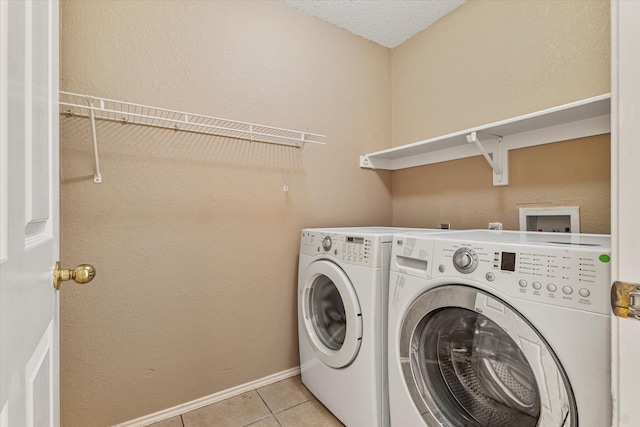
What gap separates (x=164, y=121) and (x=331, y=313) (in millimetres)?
1324

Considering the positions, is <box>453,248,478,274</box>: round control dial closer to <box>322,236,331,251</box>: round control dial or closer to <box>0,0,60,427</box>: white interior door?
<box>322,236,331,251</box>: round control dial

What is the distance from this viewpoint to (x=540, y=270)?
0.82m

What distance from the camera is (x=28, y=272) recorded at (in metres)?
0.45

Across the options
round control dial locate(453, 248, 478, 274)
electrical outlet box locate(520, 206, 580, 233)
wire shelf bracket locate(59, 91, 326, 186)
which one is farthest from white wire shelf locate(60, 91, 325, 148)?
electrical outlet box locate(520, 206, 580, 233)

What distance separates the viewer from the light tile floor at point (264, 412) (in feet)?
4.82

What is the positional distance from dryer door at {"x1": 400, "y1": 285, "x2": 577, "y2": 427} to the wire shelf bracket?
1.14 meters

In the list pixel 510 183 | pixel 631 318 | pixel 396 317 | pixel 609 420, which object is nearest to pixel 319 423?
pixel 396 317

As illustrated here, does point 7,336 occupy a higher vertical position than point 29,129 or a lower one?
lower

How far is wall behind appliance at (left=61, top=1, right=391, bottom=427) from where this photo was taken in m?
1.33

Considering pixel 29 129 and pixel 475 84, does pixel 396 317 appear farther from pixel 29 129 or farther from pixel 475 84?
pixel 475 84

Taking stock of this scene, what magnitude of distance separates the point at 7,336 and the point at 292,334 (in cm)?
165

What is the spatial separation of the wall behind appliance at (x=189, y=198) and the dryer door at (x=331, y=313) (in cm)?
23

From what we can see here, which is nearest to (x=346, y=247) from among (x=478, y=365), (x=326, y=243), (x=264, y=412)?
(x=326, y=243)

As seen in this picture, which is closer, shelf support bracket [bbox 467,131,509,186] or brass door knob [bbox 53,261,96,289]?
brass door knob [bbox 53,261,96,289]
